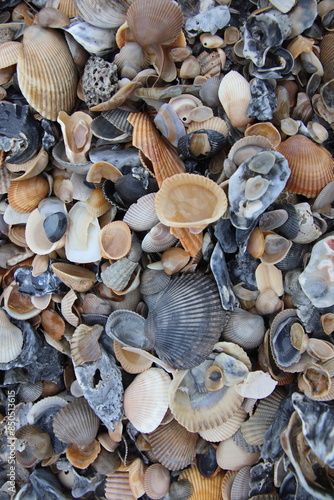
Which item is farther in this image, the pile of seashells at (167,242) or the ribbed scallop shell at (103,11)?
the ribbed scallop shell at (103,11)

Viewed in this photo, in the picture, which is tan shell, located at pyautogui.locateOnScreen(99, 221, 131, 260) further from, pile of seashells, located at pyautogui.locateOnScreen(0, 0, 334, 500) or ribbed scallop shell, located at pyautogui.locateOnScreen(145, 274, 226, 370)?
ribbed scallop shell, located at pyautogui.locateOnScreen(145, 274, 226, 370)

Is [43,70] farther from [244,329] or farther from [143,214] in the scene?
[244,329]

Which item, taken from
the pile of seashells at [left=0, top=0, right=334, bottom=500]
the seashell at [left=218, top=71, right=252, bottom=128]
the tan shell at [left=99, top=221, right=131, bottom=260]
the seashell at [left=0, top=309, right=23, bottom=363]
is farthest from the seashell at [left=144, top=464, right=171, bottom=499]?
the seashell at [left=218, top=71, right=252, bottom=128]

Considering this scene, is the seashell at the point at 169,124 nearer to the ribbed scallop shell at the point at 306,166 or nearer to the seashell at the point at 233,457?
the ribbed scallop shell at the point at 306,166

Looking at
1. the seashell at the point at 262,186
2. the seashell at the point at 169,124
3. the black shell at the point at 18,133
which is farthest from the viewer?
the black shell at the point at 18,133

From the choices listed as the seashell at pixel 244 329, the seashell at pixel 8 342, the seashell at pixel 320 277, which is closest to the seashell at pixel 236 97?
the seashell at pixel 320 277
